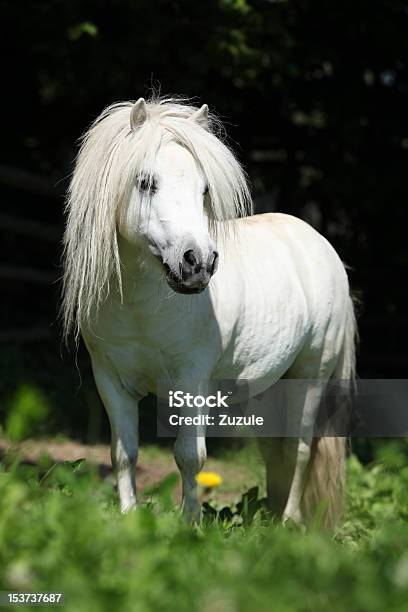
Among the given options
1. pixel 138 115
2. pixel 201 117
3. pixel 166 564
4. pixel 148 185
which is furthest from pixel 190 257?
pixel 166 564

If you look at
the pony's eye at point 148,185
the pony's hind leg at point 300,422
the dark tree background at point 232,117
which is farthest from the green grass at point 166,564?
the dark tree background at point 232,117

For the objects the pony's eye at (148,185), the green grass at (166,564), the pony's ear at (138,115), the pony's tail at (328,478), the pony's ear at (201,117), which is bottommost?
the green grass at (166,564)

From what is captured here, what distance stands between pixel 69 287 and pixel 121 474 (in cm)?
71

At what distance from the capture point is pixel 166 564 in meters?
2.01

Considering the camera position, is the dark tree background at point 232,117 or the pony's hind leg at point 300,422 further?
the dark tree background at point 232,117

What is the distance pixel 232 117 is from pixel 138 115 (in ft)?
17.8

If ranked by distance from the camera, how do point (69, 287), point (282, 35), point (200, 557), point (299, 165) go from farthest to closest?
point (299, 165), point (282, 35), point (69, 287), point (200, 557)

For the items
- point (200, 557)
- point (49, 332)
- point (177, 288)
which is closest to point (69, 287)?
point (177, 288)

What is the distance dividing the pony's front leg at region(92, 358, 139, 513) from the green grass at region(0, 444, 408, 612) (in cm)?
85

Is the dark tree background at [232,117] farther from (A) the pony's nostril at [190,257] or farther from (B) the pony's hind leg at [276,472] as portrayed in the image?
(A) the pony's nostril at [190,257]

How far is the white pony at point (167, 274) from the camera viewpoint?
3.04m

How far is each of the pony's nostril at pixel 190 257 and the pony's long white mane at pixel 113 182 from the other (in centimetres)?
36

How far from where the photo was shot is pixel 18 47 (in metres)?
7.74

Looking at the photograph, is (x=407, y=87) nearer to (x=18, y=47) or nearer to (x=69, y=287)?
(x=18, y=47)
